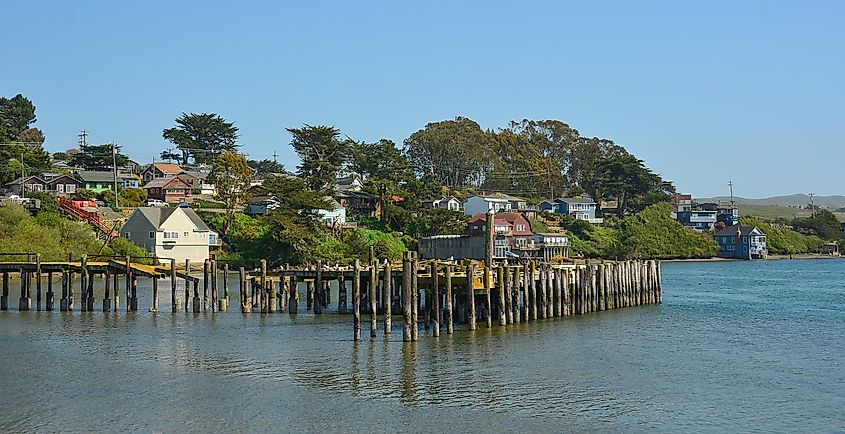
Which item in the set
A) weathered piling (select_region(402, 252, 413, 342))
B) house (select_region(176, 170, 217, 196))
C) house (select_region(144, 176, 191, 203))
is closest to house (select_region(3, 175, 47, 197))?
house (select_region(144, 176, 191, 203))

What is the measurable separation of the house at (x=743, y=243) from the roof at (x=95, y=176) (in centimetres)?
7537

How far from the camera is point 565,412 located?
2280 centimetres

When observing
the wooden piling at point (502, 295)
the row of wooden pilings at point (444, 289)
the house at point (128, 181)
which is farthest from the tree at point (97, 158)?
the wooden piling at point (502, 295)

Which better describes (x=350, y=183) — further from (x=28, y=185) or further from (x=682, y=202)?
(x=682, y=202)

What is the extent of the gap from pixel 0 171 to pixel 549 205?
63193mm

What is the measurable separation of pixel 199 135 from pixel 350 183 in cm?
3120

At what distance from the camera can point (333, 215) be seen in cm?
9462

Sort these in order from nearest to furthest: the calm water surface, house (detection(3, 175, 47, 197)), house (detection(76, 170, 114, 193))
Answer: the calm water surface, house (detection(3, 175, 47, 197)), house (detection(76, 170, 114, 193))

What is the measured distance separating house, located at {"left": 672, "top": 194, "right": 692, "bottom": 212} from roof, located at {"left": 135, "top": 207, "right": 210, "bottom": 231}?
74389 mm

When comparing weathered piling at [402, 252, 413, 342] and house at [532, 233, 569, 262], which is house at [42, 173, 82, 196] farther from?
weathered piling at [402, 252, 413, 342]

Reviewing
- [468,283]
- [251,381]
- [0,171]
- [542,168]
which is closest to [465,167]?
[542,168]

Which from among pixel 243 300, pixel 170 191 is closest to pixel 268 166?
pixel 170 191

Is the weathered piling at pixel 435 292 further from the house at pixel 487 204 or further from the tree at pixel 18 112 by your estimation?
the tree at pixel 18 112

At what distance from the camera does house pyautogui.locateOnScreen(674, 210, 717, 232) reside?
132000 mm
